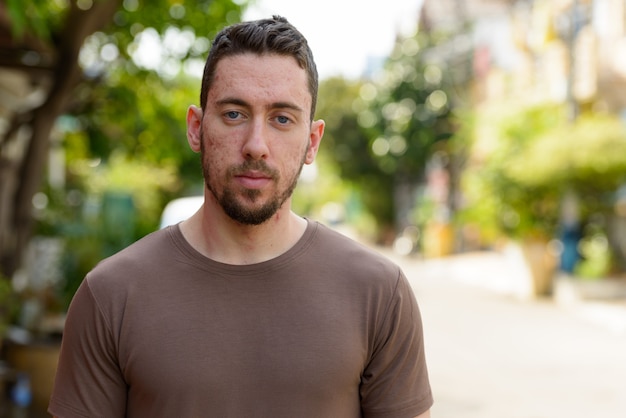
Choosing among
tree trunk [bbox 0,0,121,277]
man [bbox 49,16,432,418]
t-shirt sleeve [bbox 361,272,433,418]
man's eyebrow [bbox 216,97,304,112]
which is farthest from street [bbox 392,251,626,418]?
man's eyebrow [bbox 216,97,304,112]

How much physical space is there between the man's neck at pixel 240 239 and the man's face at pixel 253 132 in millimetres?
44

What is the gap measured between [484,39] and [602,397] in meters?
29.2

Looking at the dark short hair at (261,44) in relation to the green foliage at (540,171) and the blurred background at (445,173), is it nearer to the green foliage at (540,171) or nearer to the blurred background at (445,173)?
the blurred background at (445,173)

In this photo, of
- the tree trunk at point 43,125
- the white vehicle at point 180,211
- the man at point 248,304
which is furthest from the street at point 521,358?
the man at point 248,304

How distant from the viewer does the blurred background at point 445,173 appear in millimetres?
8562

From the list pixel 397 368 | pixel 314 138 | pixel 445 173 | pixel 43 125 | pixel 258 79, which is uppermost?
pixel 258 79

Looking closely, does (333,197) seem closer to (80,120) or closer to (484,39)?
(484,39)

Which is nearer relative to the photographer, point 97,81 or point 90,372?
point 90,372

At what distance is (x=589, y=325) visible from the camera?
1430 centimetres

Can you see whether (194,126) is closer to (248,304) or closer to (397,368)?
(248,304)

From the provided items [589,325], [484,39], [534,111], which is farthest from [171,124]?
[484,39]

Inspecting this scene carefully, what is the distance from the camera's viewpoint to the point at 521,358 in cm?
1137

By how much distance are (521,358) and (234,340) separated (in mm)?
9747

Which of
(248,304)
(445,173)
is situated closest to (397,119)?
(445,173)
